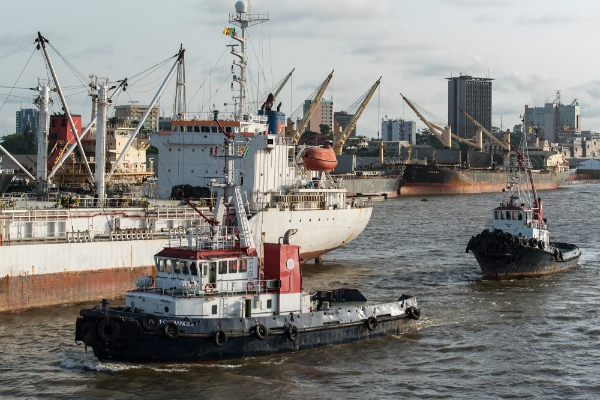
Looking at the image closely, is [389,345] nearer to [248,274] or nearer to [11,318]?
[248,274]

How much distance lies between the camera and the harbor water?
23.2 meters

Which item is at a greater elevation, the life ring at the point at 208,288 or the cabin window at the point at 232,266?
the cabin window at the point at 232,266

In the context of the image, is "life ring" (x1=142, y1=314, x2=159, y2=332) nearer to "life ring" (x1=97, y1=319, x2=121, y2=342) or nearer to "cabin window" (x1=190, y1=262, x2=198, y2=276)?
"life ring" (x1=97, y1=319, x2=121, y2=342)

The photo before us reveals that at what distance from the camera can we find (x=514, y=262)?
4116 centimetres

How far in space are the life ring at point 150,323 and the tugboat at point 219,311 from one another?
30 mm

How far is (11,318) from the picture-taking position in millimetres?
30109

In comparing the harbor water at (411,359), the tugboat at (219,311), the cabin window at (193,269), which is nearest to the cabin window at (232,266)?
the tugboat at (219,311)

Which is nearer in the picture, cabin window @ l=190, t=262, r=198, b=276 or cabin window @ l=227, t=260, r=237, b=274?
cabin window @ l=190, t=262, r=198, b=276

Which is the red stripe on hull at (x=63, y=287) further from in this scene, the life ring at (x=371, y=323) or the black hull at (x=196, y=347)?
the life ring at (x=371, y=323)

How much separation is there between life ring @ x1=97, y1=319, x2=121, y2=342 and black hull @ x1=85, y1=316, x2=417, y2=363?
23 centimetres

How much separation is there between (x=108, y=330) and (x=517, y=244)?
23967mm

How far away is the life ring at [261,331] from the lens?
2498cm

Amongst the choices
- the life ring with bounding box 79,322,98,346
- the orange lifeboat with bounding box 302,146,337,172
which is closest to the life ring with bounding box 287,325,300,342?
the life ring with bounding box 79,322,98,346

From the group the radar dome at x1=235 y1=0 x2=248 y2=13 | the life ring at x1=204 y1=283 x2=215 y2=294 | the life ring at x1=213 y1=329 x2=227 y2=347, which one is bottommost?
the life ring at x1=213 y1=329 x2=227 y2=347
